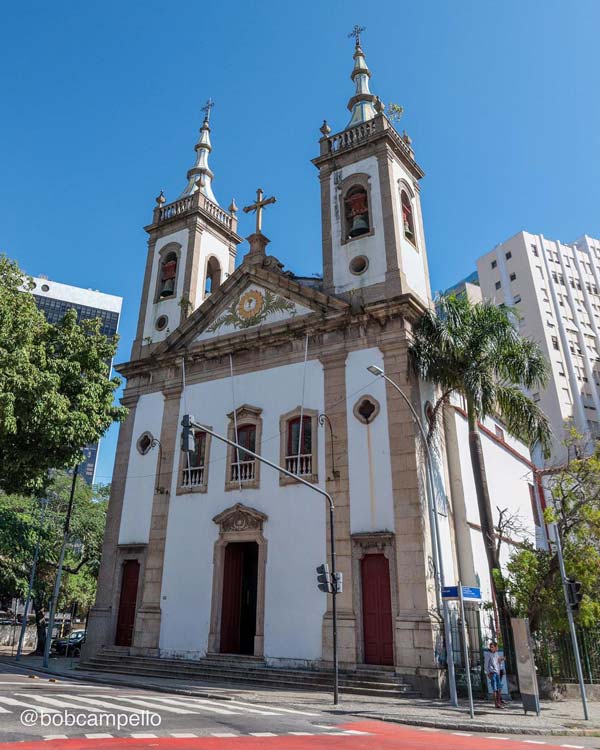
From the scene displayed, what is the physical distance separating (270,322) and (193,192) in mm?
10209

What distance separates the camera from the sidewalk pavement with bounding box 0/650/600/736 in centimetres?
1080

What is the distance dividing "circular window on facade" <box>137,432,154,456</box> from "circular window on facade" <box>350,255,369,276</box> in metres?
10.0

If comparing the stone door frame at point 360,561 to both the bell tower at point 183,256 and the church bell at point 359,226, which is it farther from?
the bell tower at point 183,256

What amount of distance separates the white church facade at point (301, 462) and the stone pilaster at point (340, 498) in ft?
0.14

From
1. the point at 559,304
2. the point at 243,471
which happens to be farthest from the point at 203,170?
the point at 559,304

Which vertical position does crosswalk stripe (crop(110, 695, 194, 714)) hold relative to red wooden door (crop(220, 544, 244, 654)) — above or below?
below

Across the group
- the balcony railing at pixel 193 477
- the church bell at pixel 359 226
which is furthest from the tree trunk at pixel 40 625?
the church bell at pixel 359 226

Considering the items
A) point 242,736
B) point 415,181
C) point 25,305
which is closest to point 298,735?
point 242,736

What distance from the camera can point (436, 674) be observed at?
48.8 feet

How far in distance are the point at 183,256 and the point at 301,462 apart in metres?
12.5

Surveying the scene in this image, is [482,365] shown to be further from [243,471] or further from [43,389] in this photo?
[43,389]

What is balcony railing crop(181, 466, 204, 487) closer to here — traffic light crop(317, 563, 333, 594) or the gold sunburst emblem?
the gold sunburst emblem

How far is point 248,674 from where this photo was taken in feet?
55.7

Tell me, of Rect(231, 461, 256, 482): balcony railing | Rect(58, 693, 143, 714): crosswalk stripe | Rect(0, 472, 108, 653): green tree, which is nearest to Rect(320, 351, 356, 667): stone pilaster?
Rect(231, 461, 256, 482): balcony railing
